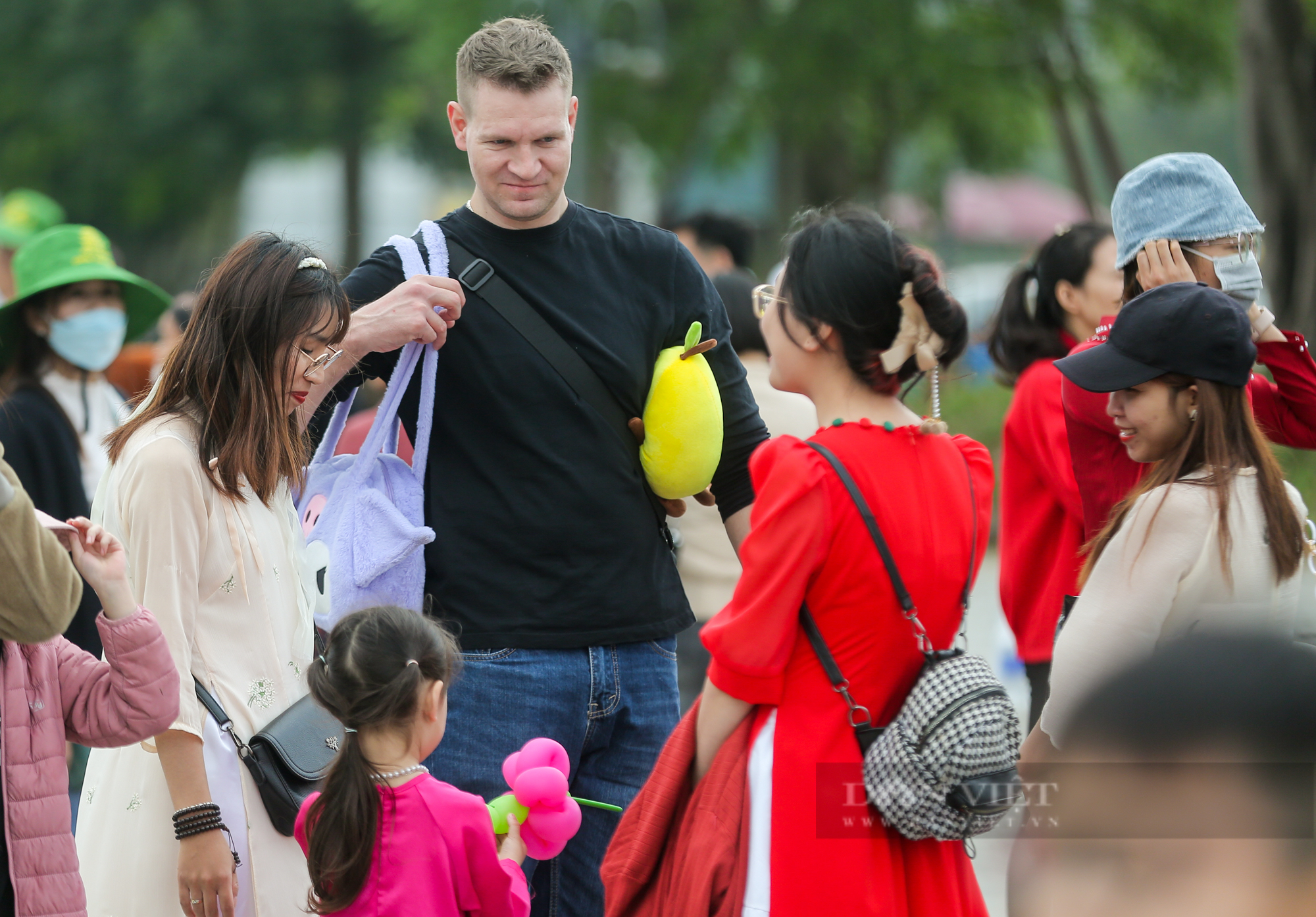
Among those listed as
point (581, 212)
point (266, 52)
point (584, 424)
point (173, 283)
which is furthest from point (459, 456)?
point (173, 283)

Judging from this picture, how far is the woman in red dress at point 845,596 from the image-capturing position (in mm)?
2393

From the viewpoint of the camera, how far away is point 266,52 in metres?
21.8

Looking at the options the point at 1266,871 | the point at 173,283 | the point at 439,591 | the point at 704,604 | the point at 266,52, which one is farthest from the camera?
the point at 173,283

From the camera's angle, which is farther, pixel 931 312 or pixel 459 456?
pixel 459 456

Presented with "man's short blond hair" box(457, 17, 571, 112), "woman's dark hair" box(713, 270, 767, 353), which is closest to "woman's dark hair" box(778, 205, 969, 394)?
"man's short blond hair" box(457, 17, 571, 112)

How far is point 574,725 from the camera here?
293 centimetres

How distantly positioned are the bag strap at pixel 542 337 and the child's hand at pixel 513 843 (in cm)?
82

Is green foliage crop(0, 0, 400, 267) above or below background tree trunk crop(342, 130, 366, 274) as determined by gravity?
above

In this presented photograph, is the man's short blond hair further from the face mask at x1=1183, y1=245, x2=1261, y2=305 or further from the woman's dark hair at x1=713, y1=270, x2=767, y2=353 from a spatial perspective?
the woman's dark hair at x1=713, y1=270, x2=767, y2=353

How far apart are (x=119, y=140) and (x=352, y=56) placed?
4.04 m

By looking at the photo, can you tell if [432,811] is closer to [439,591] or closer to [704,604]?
[439,591]

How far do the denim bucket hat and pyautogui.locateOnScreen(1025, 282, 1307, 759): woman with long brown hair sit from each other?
0.41 metres

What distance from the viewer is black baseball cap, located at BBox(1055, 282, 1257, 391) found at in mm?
2504

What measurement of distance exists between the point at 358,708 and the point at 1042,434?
2.01m
